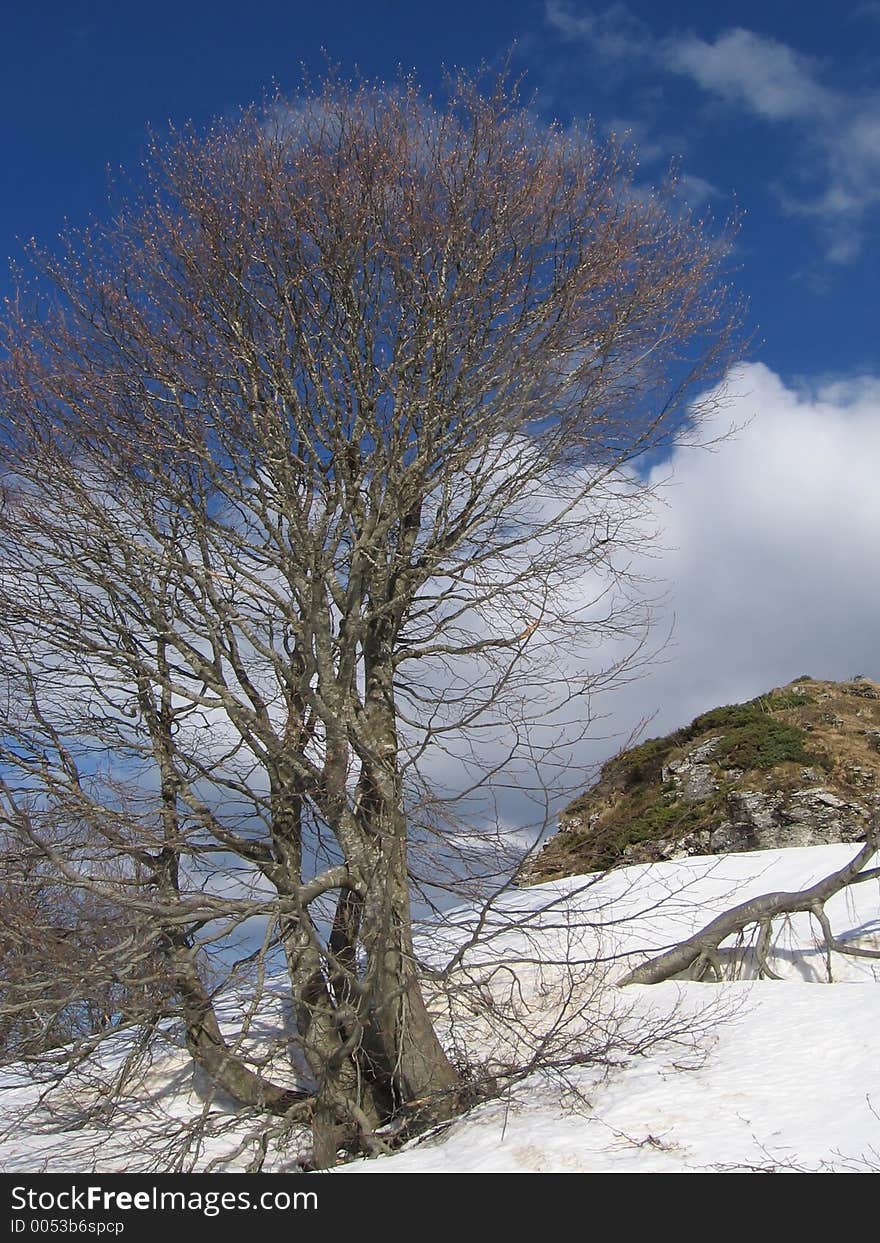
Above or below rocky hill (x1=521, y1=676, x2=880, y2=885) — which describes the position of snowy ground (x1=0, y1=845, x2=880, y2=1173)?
below

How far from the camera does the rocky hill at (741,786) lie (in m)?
16.9

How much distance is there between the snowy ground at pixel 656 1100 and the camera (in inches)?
244

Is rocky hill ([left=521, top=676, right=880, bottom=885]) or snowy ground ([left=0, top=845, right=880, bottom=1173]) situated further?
rocky hill ([left=521, top=676, right=880, bottom=885])

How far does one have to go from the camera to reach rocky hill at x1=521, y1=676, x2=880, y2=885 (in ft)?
55.4

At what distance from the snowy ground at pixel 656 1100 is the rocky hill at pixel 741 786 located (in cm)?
580

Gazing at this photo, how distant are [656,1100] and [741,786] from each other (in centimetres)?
1159

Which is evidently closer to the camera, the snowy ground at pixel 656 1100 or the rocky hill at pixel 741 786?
the snowy ground at pixel 656 1100

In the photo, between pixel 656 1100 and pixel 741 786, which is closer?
pixel 656 1100

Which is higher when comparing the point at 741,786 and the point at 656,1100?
the point at 741,786

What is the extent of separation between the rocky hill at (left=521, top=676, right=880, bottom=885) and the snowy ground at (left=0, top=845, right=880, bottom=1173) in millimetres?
5803

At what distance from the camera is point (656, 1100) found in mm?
6945

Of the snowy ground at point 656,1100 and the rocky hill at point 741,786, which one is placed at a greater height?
the rocky hill at point 741,786

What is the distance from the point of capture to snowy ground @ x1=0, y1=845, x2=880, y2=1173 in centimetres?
620

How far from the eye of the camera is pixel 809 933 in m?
10.7
